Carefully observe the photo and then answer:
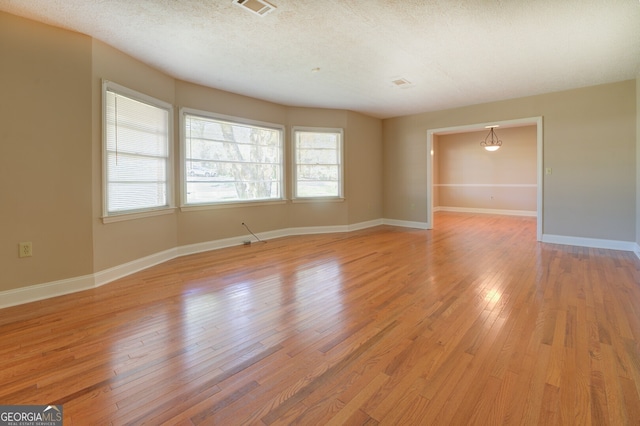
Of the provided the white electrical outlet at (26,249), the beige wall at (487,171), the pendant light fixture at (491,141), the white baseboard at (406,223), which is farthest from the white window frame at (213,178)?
the beige wall at (487,171)

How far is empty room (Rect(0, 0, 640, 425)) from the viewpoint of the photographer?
1.61 metres

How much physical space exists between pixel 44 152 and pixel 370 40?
339 cm

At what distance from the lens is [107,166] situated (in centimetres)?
334

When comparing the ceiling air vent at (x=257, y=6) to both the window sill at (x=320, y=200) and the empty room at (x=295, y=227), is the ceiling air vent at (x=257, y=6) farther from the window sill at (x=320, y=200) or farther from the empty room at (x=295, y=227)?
the window sill at (x=320, y=200)

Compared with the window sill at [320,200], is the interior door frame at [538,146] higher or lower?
higher

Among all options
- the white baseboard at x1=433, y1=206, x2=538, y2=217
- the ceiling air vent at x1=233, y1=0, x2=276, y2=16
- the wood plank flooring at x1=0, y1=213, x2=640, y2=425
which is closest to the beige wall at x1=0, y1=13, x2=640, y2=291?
the wood plank flooring at x1=0, y1=213, x2=640, y2=425

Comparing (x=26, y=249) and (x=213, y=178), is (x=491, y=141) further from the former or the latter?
(x=26, y=249)

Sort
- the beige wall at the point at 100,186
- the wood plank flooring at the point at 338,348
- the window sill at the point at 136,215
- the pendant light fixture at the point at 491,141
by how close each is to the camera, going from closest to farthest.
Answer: the wood plank flooring at the point at 338,348
the beige wall at the point at 100,186
the window sill at the point at 136,215
the pendant light fixture at the point at 491,141

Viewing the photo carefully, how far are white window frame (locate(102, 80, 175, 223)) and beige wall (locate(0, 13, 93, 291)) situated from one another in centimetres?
15

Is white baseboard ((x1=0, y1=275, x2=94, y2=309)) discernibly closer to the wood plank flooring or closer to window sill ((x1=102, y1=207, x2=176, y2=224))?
the wood plank flooring

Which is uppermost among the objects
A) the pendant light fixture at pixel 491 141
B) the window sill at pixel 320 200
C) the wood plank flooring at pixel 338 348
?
the pendant light fixture at pixel 491 141

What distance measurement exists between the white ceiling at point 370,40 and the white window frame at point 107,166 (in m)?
0.44

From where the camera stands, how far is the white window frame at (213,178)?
4.52 m

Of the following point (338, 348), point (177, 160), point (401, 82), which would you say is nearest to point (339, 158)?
point (401, 82)
